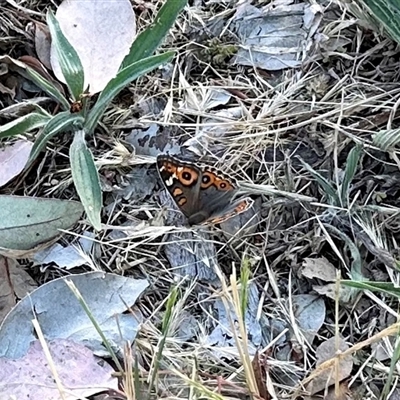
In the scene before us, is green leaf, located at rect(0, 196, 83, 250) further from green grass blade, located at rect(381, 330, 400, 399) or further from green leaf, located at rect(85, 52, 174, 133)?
green grass blade, located at rect(381, 330, 400, 399)

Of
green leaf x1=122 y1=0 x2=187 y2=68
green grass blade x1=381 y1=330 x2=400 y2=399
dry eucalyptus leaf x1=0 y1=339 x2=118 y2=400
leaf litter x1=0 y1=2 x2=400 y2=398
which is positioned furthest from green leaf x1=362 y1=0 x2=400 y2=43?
dry eucalyptus leaf x1=0 y1=339 x2=118 y2=400

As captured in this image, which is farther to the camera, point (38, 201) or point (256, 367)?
point (38, 201)

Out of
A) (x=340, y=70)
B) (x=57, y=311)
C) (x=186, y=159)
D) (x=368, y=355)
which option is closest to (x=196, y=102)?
(x=186, y=159)

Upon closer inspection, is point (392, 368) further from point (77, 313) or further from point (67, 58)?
point (67, 58)

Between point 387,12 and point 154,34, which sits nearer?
point 387,12

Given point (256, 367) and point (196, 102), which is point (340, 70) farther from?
point (256, 367)

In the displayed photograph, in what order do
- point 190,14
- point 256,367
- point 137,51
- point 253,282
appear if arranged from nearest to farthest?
point 256,367, point 253,282, point 137,51, point 190,14

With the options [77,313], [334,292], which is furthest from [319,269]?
[77,313]
